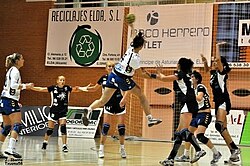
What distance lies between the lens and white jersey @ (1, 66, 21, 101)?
8.67 m

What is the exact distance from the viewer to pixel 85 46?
69.0 ft

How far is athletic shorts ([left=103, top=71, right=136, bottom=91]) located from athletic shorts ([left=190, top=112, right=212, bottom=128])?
58.5 inches

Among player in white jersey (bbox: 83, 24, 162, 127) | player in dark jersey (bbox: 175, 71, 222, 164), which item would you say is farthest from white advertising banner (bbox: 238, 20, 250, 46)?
player in white jersey (bbox: 83, 24, 162, 127)

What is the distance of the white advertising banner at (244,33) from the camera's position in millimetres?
18031

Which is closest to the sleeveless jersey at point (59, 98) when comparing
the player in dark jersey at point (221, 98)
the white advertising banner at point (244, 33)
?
the player in dark jersey at point (221, 98)

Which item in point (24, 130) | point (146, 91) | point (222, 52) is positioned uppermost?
point (222, 52)

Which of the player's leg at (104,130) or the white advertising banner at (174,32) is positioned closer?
the player's leg at (104,130)

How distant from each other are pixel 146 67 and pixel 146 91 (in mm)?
949

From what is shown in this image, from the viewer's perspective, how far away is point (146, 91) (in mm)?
19609

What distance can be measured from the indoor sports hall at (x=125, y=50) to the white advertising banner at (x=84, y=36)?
4 centimetres

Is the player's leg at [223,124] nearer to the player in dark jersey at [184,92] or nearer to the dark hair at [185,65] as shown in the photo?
the player in dark jersey at [184,92]

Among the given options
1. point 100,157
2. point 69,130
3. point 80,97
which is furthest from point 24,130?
point 100,157

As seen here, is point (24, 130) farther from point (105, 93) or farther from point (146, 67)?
point (105, 93)

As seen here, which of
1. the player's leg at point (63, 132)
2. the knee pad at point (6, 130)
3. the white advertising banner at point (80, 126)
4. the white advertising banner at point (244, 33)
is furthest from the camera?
the white advertising banner at point (80, 126)
